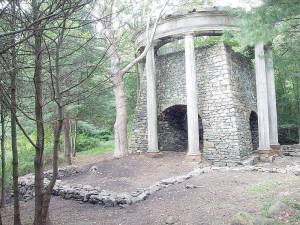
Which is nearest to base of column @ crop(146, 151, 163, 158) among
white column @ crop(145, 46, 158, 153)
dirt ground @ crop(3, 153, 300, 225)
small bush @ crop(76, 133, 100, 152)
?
white column @ crop(145, 46, 158, 153)

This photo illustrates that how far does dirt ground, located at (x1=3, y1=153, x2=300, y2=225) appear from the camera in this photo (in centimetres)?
611

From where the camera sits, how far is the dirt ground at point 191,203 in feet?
20.0

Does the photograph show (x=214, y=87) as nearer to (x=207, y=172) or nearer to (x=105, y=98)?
(x=207, y=172)

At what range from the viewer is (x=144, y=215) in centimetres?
644

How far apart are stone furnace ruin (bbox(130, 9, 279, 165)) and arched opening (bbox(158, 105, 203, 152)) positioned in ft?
0.15

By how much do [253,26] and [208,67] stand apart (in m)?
6.85

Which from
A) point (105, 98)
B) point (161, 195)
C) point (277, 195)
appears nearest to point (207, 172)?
point (161, 195)

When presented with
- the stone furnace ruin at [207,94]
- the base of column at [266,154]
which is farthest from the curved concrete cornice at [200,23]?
the base of column at [266,154]

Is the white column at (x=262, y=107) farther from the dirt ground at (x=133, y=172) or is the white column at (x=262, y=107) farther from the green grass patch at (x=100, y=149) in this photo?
the green grass patch at (x=100, y=149)

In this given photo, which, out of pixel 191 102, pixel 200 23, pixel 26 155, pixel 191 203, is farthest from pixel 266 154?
pixel 26 155

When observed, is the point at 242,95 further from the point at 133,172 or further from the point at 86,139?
the point at 86,139

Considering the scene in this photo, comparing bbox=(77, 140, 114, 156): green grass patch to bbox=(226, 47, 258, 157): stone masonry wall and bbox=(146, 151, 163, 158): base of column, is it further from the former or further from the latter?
bbox=(226, 47, 258, 157): stone masonry wall

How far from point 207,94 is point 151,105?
2.22 m

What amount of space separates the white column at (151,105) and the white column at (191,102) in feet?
5.23
